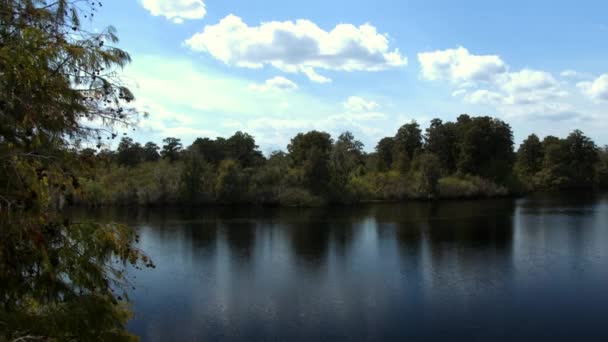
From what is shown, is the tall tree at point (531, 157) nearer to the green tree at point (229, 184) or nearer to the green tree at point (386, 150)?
the green tree at point (386, 150)

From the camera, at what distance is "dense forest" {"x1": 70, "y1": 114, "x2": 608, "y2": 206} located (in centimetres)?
6238

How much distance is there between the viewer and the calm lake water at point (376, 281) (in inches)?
661

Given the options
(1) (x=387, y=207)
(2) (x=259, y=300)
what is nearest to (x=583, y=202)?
(1) (x=387, y=207)

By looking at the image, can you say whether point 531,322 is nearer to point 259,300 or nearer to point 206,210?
point 259,300

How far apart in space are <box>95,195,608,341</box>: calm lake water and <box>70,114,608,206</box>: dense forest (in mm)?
19719

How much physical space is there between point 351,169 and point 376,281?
5291 cm

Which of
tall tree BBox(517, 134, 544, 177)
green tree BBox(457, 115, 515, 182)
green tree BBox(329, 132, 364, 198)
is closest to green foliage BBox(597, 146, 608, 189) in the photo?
tall tree BBox(517, 134, 544, 177)

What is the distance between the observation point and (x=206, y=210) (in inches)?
2228

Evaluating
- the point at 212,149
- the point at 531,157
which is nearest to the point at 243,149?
the point at 212,149

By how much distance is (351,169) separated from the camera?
75375 millimetres

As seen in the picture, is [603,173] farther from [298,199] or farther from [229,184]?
[229,184]

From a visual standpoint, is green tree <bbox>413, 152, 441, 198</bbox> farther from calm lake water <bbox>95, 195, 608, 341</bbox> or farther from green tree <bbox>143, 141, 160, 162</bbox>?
green tree <bbox>143, 141, 160, 162</bbox>

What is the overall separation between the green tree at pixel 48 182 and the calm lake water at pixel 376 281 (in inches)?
429

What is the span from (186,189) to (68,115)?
57.4 metres
